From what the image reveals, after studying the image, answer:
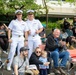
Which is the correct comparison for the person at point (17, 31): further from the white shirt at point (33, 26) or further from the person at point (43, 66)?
the person at point (43, 66)

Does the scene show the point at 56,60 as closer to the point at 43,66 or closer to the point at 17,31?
the point at 43,66

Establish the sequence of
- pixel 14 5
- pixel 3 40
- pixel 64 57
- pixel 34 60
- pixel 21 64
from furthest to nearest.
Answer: pixel 14 5
pixel 3 40
pixel 64 57
pixel 34 60
pixel 21 64

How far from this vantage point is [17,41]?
11211 millimetres

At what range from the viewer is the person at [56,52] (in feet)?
37.2

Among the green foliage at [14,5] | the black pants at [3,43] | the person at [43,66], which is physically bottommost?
the green foliage at [14,5]

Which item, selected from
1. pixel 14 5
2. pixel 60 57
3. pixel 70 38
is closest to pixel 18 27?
pixel 60 57

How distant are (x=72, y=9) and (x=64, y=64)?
26.4 meters

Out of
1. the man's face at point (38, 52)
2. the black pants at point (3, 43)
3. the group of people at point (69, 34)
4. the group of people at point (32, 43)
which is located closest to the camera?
the man's face at point (38, 52)

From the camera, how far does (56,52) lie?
1130cm

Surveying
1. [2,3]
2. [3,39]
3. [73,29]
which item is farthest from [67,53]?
[2,3]

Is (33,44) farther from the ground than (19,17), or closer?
closer

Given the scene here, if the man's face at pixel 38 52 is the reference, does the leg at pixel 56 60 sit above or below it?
below

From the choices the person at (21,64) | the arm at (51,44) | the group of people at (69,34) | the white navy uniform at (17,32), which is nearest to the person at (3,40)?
the white navy uniform at (17,32)

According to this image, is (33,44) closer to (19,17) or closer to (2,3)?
(19,17)
